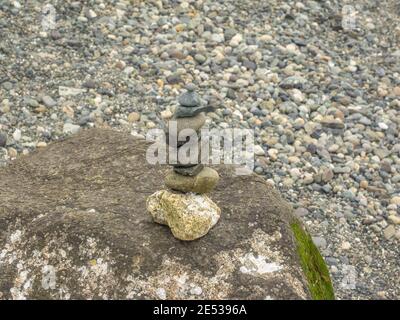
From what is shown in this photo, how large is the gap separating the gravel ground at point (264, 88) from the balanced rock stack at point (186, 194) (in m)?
2.47

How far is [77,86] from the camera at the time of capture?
8.73 m

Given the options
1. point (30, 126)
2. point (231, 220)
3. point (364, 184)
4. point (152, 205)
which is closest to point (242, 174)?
point (231, 220)

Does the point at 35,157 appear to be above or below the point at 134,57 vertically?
above

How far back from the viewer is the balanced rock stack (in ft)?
15.6

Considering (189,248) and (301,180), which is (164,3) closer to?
(301,180)

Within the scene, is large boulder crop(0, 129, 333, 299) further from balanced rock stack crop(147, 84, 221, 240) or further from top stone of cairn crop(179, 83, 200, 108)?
top stone of cairn crop(179, 83, 200, 108)

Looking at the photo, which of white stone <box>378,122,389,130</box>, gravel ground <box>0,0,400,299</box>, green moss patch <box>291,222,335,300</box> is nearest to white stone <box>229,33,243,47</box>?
gravel ground <box>0,0,400,299</box>

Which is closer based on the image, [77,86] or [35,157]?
[35,157]

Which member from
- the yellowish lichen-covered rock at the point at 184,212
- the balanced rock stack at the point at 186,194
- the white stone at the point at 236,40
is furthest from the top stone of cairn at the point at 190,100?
the white stone at the point at 236,40

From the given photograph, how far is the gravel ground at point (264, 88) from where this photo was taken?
7696 millimetres

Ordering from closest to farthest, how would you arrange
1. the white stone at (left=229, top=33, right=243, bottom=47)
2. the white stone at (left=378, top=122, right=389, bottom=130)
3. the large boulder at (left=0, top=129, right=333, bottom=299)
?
the large boulder at (left=0, top=129, right=333, bottom=299), the white stone at (left=378, top=122, right=389, bottom=130), the white stone at (left=229, top=33, right=243, bottom=47)

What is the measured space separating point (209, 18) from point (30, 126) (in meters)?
3.21

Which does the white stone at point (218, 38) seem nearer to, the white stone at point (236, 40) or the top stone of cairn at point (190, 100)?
the white stone at point (236, 40)

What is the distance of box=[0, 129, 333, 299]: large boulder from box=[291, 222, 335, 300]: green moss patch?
0.01 m
